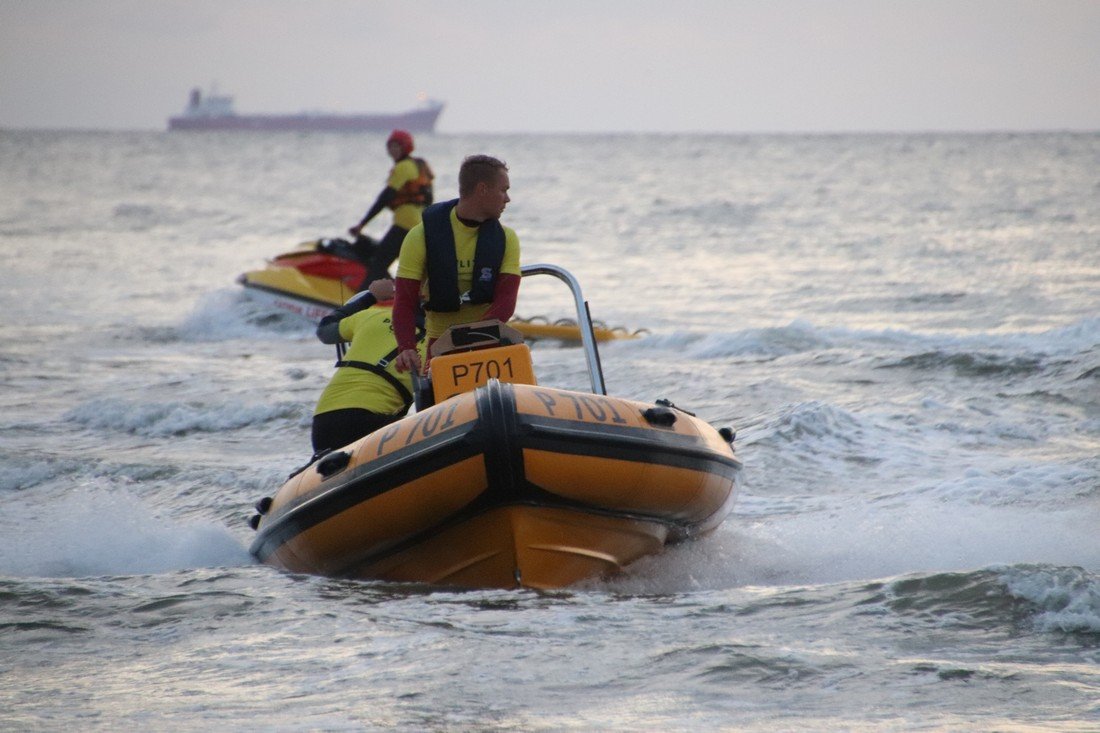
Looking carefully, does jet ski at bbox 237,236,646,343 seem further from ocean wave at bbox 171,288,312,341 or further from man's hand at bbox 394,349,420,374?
man's hand at bbox 394,349,420,374

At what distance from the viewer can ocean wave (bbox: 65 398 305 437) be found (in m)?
9.07

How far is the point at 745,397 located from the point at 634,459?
5030mm

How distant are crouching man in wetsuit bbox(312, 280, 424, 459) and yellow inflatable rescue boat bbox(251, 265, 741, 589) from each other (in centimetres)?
42

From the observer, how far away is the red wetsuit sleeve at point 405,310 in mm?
4992

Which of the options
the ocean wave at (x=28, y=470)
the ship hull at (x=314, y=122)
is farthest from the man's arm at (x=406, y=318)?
the ship hull at (x=314, y=122)

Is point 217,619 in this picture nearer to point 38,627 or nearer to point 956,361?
point 38,627

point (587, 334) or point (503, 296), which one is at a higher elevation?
point (503, 296)

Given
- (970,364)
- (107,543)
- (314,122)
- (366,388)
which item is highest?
(314,122)

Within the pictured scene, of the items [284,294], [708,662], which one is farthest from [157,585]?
[284,294]

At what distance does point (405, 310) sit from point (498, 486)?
0.83m

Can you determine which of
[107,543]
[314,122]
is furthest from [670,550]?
[314,122]

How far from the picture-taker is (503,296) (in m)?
5.04

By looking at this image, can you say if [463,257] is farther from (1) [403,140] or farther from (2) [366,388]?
(1) [403,140]

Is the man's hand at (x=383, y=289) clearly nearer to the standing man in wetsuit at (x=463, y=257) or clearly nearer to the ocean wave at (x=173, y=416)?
the standing man in wetsuit at (x=463, y=257)
